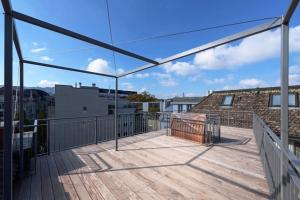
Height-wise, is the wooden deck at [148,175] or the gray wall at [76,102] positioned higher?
the gray wall at [76,102]

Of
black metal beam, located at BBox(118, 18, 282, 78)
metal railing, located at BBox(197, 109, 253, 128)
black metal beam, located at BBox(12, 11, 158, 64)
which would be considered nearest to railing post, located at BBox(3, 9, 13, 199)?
black metal beam, located at BBox(12, 11, 158, 64)

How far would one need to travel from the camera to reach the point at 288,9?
1573 mm

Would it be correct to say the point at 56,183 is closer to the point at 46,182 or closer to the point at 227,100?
the point at 46,182

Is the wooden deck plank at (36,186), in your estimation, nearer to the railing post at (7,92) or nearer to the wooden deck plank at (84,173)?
the wooden deck plank at (84,173)

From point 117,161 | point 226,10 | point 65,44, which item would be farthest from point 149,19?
point 117,161

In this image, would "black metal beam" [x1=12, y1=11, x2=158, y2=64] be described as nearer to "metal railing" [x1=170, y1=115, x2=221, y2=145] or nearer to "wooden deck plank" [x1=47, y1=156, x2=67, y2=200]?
"wooden deck plank" [x1=47, y1=156, x2=67, y2=200]

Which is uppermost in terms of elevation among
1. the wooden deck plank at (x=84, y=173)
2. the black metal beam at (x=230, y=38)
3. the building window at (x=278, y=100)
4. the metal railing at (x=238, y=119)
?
the black metal beam at (x=230, y=38)

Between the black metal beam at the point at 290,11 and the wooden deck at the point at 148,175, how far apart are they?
2.23m

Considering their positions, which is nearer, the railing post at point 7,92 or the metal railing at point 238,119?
the railing post at point 7,92

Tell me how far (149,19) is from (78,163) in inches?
212

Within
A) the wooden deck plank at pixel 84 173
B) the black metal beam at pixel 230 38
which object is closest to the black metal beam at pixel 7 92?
the wooden deck plank at pixel 84 173

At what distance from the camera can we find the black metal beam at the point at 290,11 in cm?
143

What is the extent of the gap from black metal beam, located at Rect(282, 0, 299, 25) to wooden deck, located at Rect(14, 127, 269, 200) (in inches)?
87.7

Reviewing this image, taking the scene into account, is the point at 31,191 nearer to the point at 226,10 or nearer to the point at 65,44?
the point at 65,44
